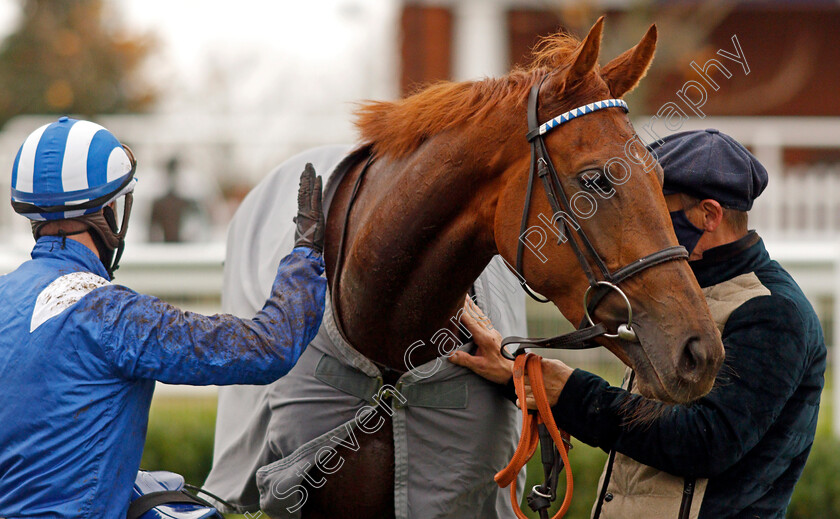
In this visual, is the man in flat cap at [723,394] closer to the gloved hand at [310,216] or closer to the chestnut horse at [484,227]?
the chestnut horse at [484,227]

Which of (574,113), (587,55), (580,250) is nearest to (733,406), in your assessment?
(580,250)

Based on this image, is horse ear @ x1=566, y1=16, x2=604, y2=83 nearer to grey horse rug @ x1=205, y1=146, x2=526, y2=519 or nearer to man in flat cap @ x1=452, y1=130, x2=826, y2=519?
man in flat cap @ x1=452, y1=130, x2=826, y2=519

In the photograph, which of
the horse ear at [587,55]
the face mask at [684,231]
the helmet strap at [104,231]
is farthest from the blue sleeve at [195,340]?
the face mask at [684,231]

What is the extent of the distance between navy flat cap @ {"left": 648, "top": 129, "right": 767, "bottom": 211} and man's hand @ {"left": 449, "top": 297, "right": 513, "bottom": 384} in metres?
→ 0.63

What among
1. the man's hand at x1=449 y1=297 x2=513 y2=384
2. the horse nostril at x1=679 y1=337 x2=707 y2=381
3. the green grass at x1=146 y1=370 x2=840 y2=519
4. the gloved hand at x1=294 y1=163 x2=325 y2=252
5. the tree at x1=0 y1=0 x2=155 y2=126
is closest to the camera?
the horse nostril at x1=679 y1=337 x2=707 y2=381

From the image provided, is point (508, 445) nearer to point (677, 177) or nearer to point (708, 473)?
point (708, 473)

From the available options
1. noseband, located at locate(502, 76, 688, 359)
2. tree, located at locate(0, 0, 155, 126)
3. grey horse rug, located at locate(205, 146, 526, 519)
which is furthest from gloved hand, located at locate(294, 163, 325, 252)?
tree, located at locate(0, 0, 155, 126)

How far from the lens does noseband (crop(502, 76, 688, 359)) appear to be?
194 cm

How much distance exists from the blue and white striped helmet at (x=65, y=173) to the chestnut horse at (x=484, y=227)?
682 mm

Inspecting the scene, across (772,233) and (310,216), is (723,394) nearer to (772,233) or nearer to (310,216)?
(310,216)

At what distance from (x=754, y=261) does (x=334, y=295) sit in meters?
1.13

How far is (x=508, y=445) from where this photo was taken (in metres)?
2.64

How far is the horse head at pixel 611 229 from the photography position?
1.90 m

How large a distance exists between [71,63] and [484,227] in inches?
733
